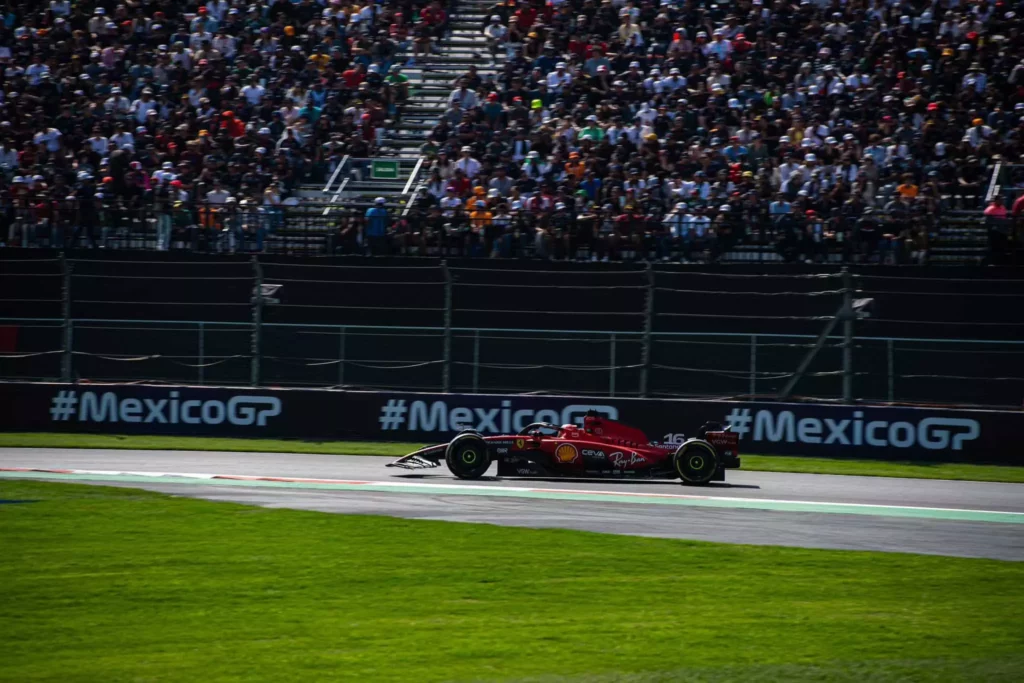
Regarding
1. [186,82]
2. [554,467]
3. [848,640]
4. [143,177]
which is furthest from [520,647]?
[186,82]

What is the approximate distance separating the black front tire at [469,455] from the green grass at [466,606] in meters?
3.28

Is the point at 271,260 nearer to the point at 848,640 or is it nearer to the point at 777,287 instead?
the point at 777,287

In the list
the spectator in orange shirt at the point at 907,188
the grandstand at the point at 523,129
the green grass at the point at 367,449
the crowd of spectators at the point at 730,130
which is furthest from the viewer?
the grandstand at the point at 523,129

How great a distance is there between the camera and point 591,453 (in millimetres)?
14227

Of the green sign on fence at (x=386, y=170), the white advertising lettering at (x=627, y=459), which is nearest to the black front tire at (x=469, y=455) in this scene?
the white advertising lettering at (x=627, y=459)

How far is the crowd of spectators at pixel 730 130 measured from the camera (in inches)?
797

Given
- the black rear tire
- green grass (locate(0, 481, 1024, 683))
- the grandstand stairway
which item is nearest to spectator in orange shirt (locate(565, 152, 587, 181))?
the grandstand stairway

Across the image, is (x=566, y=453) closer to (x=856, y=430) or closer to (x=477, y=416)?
(x=477, y=416)

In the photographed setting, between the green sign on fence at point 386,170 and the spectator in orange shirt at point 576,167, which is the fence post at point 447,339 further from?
the green sign on fence at point 386,170

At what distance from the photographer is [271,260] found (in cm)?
2172

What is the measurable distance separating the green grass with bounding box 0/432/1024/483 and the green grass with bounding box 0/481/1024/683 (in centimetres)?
605

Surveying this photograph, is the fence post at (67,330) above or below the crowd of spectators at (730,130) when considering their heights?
below

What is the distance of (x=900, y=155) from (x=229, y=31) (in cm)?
1456

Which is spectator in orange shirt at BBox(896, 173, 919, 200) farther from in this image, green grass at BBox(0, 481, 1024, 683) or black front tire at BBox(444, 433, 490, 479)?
green grass at BBox(0, 481, 1024, 683)
